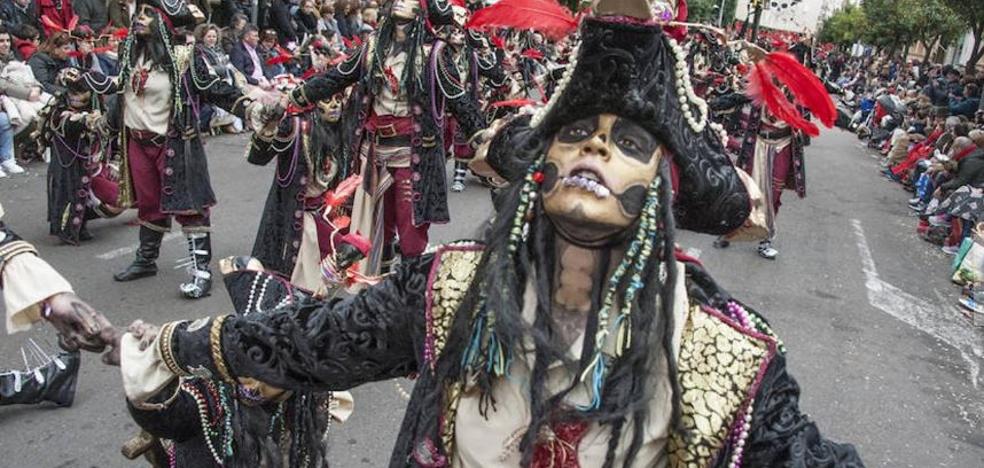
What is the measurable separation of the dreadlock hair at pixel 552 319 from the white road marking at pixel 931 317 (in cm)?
551

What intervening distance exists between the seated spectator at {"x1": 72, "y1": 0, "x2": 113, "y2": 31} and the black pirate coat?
27.3 ft

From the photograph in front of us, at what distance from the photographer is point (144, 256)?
625cm

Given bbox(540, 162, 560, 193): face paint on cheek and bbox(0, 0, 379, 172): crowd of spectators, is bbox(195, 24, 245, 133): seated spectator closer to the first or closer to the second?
bbox(0, 0, 379, 172): crowd of spectators

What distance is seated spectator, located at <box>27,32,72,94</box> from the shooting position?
971 cm

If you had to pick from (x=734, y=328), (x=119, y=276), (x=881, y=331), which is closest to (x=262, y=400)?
(x=734, y=328)

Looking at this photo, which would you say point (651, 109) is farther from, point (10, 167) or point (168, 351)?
point (10, 167)

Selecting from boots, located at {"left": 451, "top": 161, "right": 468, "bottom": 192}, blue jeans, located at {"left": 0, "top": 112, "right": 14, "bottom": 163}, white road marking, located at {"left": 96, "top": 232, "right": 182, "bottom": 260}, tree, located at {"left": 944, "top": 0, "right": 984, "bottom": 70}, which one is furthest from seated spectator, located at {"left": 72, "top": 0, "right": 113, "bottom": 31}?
tree, located at {"left": 944, "top": 0, "right": 984, "bottom": 70}

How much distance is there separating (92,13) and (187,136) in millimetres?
7990

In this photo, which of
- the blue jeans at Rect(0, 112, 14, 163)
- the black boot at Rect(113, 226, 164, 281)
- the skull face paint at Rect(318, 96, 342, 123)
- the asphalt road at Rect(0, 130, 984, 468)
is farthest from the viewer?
the blue jeans at Rect(0, 112, 14, 163)

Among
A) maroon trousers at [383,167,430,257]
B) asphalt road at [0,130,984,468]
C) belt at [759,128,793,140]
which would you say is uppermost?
belt at [759,128,793,140]

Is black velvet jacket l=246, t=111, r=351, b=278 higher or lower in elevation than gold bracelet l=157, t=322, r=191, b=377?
lower

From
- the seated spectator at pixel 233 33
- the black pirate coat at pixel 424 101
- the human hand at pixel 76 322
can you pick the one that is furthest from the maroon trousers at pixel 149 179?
the seated spectator at pixel 233 33

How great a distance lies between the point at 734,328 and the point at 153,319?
15.3 ft

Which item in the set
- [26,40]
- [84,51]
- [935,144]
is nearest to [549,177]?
[84,51]
